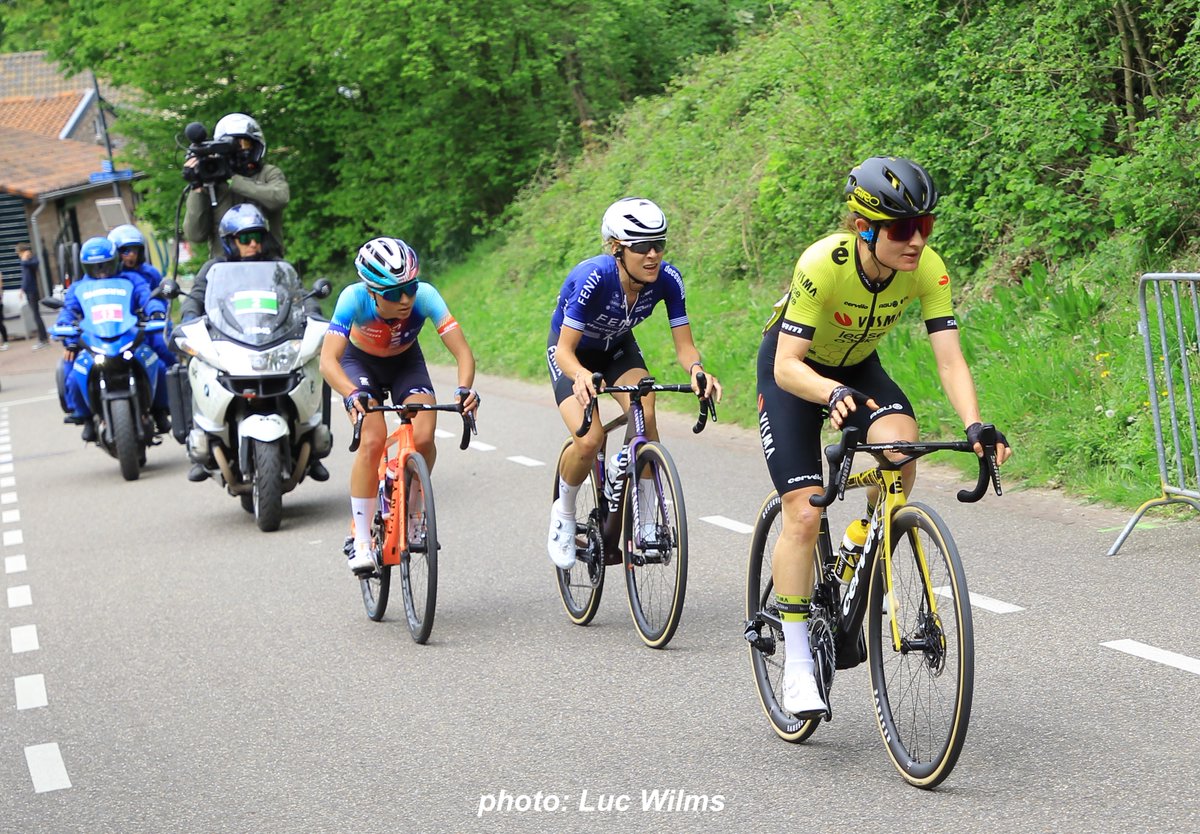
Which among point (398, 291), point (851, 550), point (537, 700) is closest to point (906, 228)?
point (851, 550)

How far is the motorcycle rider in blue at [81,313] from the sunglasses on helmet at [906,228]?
11099mm

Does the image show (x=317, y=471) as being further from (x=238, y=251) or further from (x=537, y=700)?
(x=537, y=700)

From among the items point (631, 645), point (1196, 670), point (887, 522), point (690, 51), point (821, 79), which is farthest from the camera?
point (690, 51)

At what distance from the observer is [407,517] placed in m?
7.92

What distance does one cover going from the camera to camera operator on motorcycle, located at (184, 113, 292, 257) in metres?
13.3

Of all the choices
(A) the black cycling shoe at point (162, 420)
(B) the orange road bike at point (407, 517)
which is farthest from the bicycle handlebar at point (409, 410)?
(A) the black cycling shoe at point (162, 420)

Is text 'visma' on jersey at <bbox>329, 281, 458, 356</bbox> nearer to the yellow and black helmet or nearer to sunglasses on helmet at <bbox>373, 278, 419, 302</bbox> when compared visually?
sunglasses on helmet at <bbox>373, 278, 419, 302</bbox>

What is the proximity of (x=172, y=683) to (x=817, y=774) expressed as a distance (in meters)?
3.52

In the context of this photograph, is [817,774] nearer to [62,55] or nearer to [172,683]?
[172,683]

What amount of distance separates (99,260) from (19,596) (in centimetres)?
604

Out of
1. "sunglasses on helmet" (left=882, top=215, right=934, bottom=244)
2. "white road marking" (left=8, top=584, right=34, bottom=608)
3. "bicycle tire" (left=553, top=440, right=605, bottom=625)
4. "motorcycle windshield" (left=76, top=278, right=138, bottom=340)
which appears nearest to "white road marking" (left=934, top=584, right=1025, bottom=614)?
"bicycle tire" (left=553, top=440, right=605, bottom=625)

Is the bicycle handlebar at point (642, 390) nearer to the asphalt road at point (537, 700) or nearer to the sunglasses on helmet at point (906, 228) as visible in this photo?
the asphalt road at point (537, 700)

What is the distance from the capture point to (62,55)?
38781 mm

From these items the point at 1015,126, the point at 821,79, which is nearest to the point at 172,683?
the point at 1015,126
